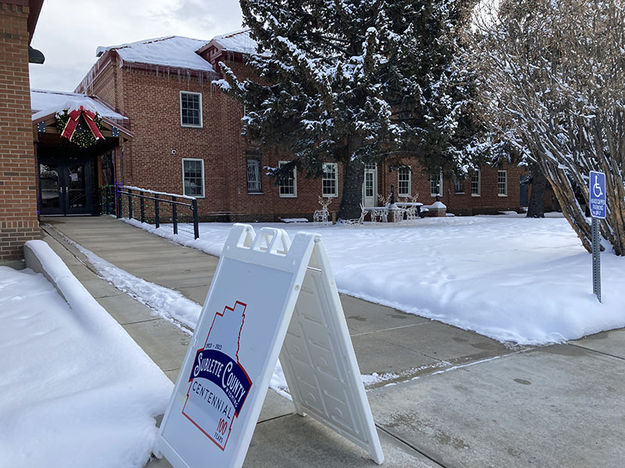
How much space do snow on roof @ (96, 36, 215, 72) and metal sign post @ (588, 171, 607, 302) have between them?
1746 centimetres

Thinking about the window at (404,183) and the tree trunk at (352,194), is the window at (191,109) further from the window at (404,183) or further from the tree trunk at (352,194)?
the window at (404,183)

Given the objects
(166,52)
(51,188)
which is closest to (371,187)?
(166,52)

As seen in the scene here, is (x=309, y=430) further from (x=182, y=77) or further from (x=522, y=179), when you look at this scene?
(x=522, y=179)

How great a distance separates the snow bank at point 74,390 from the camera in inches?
100.0

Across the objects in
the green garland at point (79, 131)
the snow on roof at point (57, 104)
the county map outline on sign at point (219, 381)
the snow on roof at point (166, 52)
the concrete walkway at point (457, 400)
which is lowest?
the concrete walkway at point (457, 400)

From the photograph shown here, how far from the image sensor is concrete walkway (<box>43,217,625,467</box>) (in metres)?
2.71

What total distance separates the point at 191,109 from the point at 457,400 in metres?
19.0

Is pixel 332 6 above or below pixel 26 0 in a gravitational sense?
above

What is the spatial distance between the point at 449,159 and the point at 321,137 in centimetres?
460

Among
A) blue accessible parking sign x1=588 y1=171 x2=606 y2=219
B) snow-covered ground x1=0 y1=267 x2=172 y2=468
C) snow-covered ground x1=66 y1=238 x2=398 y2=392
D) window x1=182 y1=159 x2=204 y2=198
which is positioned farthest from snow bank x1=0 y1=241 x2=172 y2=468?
window x1=182 y1=159 x2=204 y2=198

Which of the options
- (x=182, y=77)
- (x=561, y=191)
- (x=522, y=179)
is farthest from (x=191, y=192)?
(x=522, y=179)

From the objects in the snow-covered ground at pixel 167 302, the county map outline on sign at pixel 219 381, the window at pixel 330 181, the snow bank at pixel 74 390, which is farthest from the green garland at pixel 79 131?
the county map outline on sign at pixel 219 381

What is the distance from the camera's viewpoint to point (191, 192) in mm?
20234

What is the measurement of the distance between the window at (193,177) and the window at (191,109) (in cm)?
158
